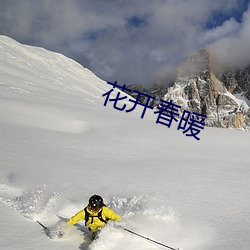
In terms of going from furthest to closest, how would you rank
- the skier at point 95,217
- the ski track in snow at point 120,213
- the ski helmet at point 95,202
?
1. the skier at point 95,217
2. the ski helmet at point 95,202
3. the ski track in snow at point 120,213

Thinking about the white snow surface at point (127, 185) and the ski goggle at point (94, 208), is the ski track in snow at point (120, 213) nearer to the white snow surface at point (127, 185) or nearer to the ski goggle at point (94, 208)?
the white snow surface at point (127, 185)

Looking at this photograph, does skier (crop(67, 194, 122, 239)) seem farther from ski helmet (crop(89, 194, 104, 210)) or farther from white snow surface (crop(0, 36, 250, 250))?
white snow surface (crop(0, 36, 250, 250))

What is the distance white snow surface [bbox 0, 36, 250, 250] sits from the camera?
508cm

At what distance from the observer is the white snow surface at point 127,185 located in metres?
5.08

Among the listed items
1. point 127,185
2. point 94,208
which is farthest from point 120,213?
point 127,185

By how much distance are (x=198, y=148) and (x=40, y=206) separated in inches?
293

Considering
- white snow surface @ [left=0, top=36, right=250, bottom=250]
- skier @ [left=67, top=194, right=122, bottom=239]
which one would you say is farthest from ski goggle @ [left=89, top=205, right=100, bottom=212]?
white snow surface @ [left=0, top=36, right=250, bottom=250]

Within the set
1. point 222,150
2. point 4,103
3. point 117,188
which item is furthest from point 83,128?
point 117,188

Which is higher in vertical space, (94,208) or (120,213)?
(94,208)

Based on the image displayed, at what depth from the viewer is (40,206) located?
21.0 feet

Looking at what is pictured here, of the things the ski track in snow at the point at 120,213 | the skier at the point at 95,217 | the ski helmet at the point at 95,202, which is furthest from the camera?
the skier at the point at 95,217

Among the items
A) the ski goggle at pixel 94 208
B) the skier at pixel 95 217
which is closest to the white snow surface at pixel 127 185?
the skier at pixel 95 217

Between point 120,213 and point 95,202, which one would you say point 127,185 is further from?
point 95,202

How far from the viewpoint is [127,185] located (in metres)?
7.44
